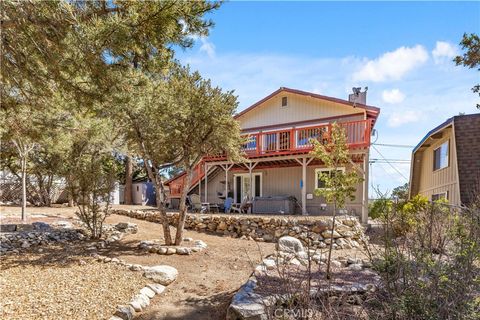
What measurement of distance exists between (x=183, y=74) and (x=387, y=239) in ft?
21.1

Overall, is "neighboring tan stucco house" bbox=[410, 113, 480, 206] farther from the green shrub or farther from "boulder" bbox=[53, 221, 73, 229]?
"boulder" bbox=[53, 221, 73, 229]

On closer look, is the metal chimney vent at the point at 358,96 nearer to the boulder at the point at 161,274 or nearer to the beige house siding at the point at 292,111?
the beige house siding at the point at 292,111

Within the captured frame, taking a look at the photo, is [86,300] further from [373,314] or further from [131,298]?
[373,314]

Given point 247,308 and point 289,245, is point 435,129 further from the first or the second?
point 247,308

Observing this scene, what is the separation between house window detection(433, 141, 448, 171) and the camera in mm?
12750

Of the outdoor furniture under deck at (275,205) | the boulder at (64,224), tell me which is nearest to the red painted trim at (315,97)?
the outdoor furniture under deck at (275,205)

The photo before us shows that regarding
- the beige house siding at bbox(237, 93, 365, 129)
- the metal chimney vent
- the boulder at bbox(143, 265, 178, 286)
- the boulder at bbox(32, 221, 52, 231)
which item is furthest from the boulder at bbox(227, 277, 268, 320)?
the metal chimney vent

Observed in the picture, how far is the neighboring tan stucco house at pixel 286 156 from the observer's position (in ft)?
44.0

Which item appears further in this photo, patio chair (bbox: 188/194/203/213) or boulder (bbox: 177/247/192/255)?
patio chair (bbox: 188/194/203/213)

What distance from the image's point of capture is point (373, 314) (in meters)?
3.00

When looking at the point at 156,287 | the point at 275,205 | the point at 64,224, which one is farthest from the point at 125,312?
the point at 275,205

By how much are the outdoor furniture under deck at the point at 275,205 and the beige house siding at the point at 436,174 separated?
5.83m

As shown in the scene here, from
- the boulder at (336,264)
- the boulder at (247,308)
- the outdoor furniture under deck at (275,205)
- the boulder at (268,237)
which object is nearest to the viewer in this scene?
the boulder at (247,308)

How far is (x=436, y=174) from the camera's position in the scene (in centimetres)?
1374
